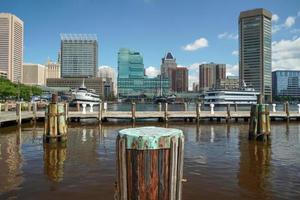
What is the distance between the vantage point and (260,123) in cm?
2867

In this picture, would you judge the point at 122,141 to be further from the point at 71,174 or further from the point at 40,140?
the point at 40,140

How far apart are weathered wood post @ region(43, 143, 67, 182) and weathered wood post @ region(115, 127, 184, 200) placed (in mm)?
10335

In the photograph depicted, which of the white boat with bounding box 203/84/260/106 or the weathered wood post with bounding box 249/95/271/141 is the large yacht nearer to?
the white boat with bounding box 203/84/260/106

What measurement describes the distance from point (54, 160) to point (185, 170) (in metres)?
8.33

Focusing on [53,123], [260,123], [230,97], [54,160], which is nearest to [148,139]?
[54,160]

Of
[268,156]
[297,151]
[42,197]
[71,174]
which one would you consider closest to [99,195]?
[42,197]

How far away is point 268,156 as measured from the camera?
840 inches

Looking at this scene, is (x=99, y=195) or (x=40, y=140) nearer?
(x=99, y=195)

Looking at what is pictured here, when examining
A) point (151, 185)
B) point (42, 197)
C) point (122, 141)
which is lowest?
point (42, 197)

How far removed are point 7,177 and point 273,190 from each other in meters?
12.3

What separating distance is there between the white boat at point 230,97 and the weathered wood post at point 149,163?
423 feet

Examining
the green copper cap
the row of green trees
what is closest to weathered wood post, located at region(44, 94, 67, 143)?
the green copper cap

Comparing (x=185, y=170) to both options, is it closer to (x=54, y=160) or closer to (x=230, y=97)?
(x=54, y=160)

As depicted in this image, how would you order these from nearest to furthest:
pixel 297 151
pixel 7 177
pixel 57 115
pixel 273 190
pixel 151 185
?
pixel 151 185 < pixel 273 190 < pixel 7 177 < pixel 297 151 < pixel 57 115
